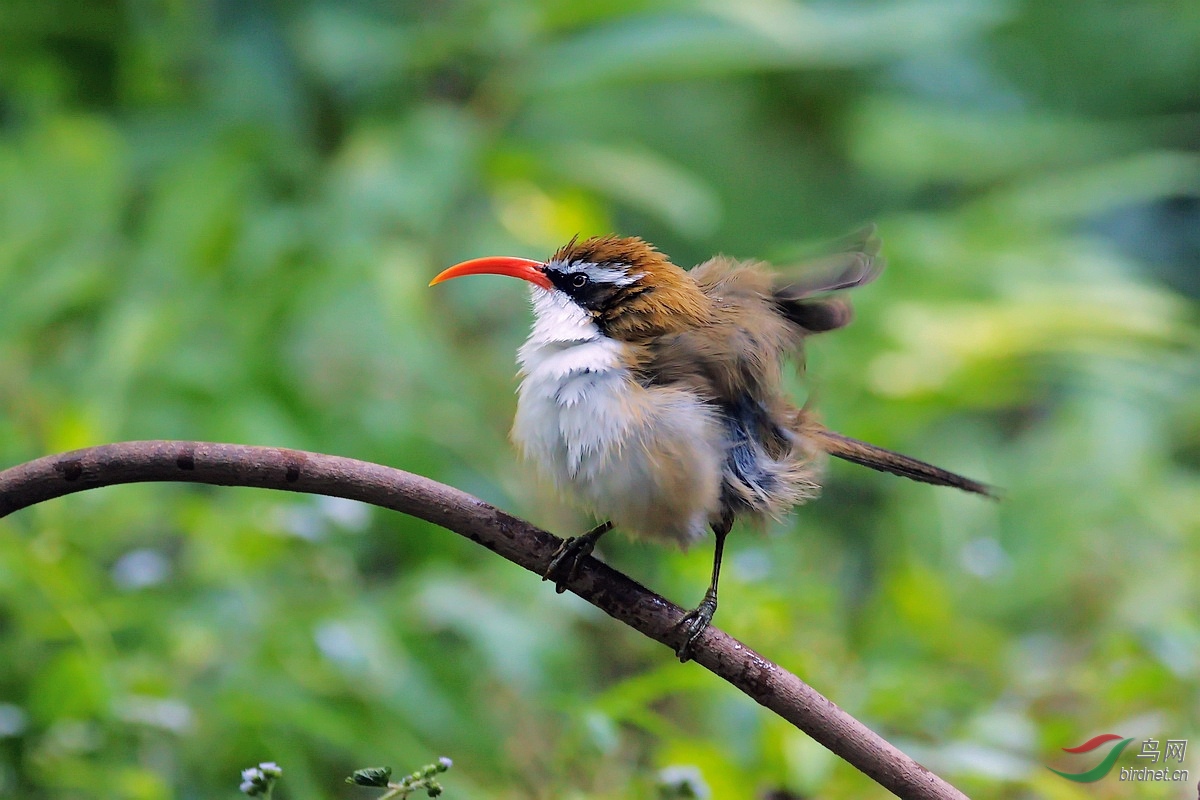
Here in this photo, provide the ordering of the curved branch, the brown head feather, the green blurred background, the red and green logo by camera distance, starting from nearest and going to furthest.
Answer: the curved branch < the brown head feather < the red and green logo < the green blurred background

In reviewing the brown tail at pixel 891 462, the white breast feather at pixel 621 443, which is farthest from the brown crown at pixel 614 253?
the brown tail at pixel 891 462

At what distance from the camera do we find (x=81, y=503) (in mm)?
2377

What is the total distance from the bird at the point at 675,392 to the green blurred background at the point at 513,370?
181 millimetres

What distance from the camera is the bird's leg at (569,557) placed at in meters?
1.37

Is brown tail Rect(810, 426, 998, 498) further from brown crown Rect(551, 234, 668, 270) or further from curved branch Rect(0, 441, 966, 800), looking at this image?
curved branch Rect(0, 441, 966, 800)

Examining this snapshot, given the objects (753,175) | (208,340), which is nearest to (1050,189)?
(753,175)

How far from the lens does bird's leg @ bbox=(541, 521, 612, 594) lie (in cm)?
137

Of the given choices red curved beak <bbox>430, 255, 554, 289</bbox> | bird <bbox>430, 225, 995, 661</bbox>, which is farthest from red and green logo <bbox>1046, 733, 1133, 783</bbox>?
red curved beak <bbox>430, 255, 554, 289</bbox>

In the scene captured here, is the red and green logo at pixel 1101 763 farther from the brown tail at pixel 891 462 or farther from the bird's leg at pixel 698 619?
the bird's leg at pixel 698 619

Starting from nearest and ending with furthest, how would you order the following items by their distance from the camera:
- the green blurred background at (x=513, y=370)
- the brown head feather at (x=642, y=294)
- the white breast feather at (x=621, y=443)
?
the white breast feather at (x=621, y=443) < the brown head feather at (x=642, y=294) < the green blurred background at (x=513, y=370)

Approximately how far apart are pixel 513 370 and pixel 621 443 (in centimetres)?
186

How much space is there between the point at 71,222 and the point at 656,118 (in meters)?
2.37

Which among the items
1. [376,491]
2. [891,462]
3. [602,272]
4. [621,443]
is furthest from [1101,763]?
[376,491]

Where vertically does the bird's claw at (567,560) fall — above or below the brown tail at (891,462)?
below
